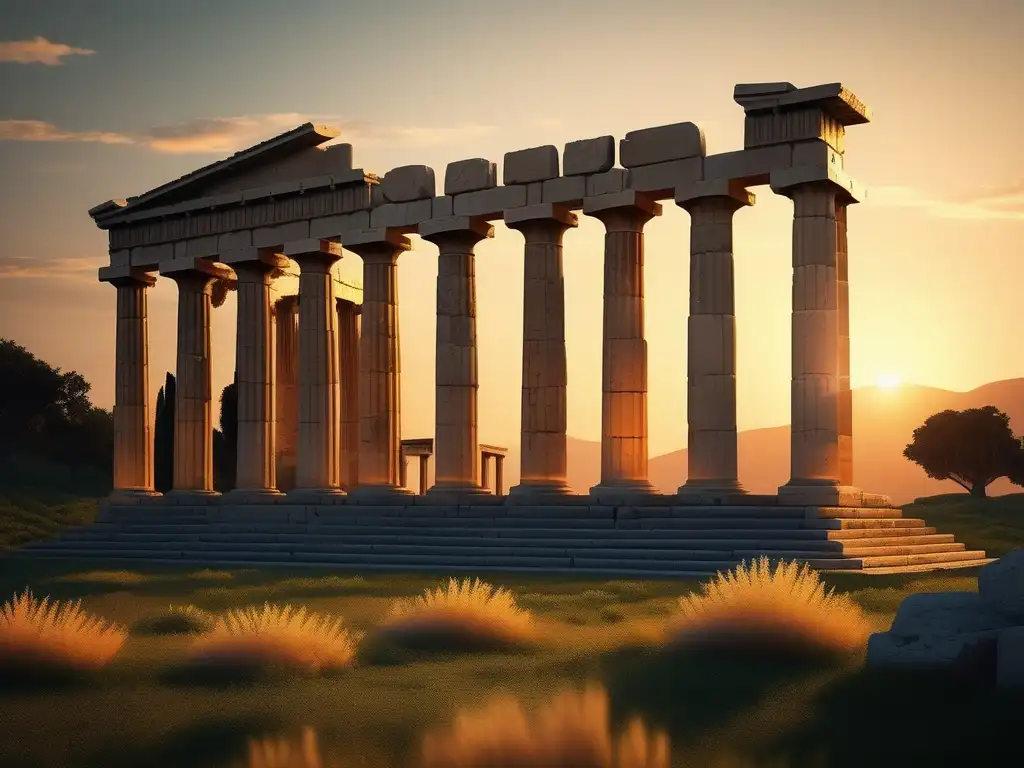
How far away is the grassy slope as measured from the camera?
43.0ft

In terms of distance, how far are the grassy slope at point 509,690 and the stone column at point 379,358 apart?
26.1 m

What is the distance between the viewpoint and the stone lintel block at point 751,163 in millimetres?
38125

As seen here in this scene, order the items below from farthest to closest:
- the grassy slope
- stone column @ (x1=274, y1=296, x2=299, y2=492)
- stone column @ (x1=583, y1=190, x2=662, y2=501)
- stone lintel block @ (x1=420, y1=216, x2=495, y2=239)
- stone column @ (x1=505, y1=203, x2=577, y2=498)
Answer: stone column @ (x1=274, y1=296, x2=299, y2=492) < stone lintel block @ (x1=420, y1=216, x2=495, y2=239) < stone column @ (x1=505, y1=203, x2=577, y2=498) < stone column @ (x1=583, y1=190, x2=662, y2=501) < the grassy slope

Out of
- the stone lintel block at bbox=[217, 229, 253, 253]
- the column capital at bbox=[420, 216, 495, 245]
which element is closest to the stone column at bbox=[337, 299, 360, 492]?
the stone lintel block at bbox=[217, 229, 253, 253]

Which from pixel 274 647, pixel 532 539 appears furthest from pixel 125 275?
pixel 274 647

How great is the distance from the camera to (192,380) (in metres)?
52.9

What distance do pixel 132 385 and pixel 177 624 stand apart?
34.0 m

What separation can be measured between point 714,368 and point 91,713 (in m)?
26.8

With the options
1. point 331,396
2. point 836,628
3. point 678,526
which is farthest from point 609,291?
point 836,628

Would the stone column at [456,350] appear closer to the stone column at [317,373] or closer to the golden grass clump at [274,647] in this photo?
the stone column at [317,373]

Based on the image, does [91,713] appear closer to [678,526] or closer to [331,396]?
[678,526]

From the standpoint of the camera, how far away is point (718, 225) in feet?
130

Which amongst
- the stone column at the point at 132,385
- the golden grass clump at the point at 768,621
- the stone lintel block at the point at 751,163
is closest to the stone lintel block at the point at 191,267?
the stone column at the point at 132,385

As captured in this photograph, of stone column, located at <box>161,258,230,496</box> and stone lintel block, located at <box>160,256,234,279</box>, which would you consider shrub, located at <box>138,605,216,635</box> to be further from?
stone lintel block, located at <box>160,256,234,279</box>
